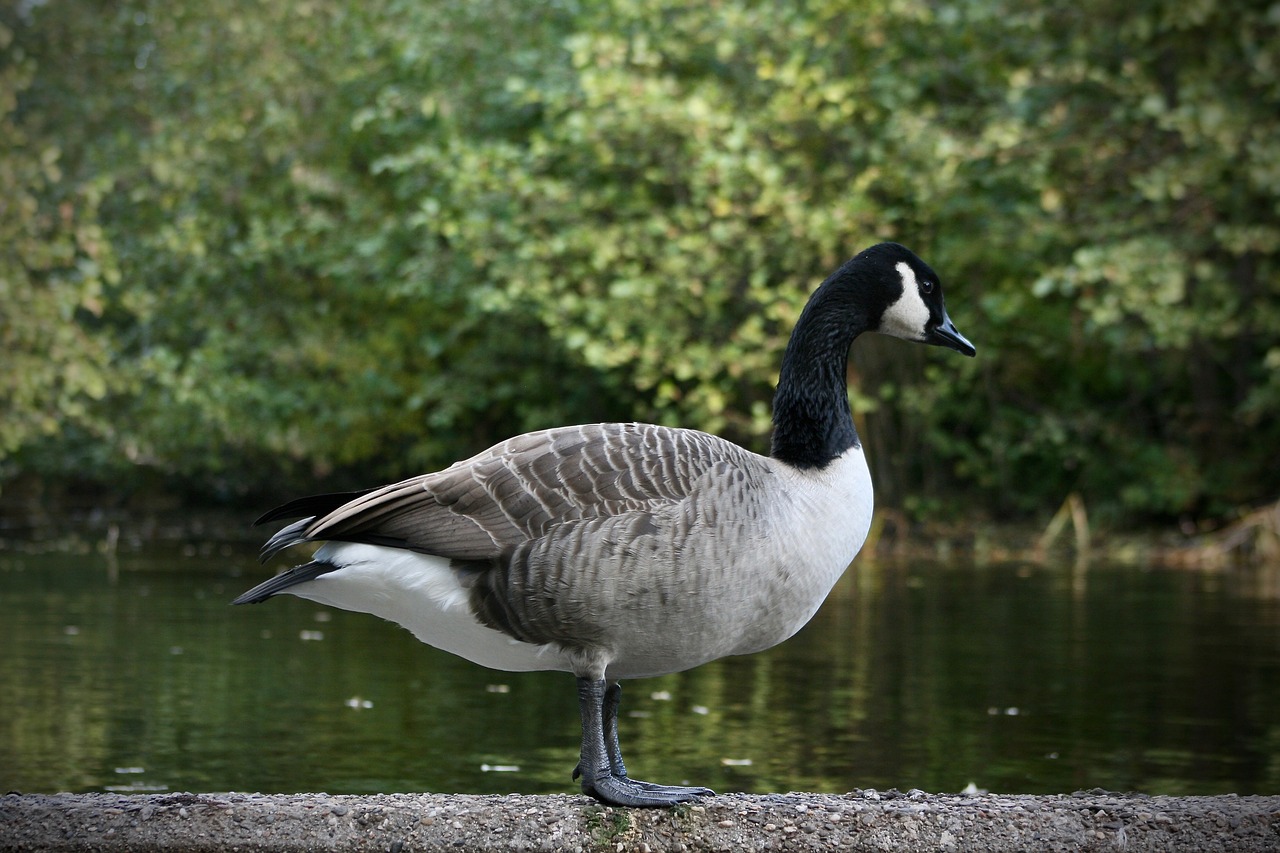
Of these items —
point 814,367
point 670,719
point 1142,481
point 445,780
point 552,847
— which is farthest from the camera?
point 1142,481

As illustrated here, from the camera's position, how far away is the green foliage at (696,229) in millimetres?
18562

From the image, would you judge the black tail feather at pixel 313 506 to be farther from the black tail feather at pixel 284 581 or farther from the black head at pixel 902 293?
the black head at pixel 902 293

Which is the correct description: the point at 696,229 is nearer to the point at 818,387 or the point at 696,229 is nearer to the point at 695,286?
the point at 695,286

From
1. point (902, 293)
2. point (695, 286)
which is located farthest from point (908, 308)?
point (695, 286)

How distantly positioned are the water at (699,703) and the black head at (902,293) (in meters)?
2.29

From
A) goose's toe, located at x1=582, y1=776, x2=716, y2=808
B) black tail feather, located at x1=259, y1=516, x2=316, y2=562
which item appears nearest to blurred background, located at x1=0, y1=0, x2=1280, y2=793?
goose's toe, located at x1=582, y1=776, x2=716, y2=808

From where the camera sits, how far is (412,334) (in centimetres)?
2266

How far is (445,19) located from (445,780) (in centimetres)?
1606

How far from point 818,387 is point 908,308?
20.0 inches

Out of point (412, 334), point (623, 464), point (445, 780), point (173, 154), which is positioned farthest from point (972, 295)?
point (623, 464)

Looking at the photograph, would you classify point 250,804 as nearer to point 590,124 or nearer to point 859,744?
point 859,744

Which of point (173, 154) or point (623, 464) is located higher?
point (173, 154)

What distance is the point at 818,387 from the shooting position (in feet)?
18.9

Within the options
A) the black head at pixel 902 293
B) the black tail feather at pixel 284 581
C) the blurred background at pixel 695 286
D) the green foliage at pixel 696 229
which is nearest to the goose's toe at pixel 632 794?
the black tail feather at pixel 284 581
